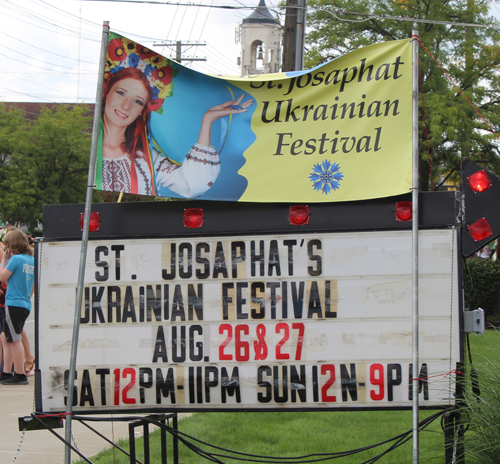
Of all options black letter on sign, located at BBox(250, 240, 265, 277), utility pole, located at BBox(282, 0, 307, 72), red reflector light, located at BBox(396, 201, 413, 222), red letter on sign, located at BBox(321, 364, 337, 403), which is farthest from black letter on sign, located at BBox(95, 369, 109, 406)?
utility pole, located at BBox(282, 0, 307, 72)

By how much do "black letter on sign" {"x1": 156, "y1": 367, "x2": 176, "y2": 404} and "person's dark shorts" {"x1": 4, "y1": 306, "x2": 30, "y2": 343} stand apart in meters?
4.86

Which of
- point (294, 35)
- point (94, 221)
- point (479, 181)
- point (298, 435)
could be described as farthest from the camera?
point (294, 35)

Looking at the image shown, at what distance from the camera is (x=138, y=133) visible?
12.4ft

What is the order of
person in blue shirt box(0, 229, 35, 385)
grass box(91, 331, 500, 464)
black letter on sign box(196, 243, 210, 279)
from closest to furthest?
black letter on sign box(196, 243, 210, 279) → grass box(91, 331, 500, 464) → person in blue shirt box(0, 229, 35, 385)

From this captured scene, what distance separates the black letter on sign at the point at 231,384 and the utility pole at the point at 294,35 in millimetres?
6505

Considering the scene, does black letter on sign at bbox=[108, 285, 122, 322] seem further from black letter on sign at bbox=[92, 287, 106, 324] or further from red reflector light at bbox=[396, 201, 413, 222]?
red reflector light at bbox=[396, 201, 413, 222]

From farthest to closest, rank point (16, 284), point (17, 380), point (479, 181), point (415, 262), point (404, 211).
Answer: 1. point (17, 380)
2. point (16, 284)
3. point (404, 211)
4. point (479, 181)
5. point (415, 262)

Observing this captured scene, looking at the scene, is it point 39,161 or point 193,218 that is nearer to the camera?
point 193,218

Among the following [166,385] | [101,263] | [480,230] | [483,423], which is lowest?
[483,423]

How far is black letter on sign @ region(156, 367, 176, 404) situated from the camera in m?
3.82

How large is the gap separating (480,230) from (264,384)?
5.30ft

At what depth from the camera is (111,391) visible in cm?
385

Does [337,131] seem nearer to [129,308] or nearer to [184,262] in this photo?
[184,262]

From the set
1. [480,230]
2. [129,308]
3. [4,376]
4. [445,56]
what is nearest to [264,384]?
[129,308]
